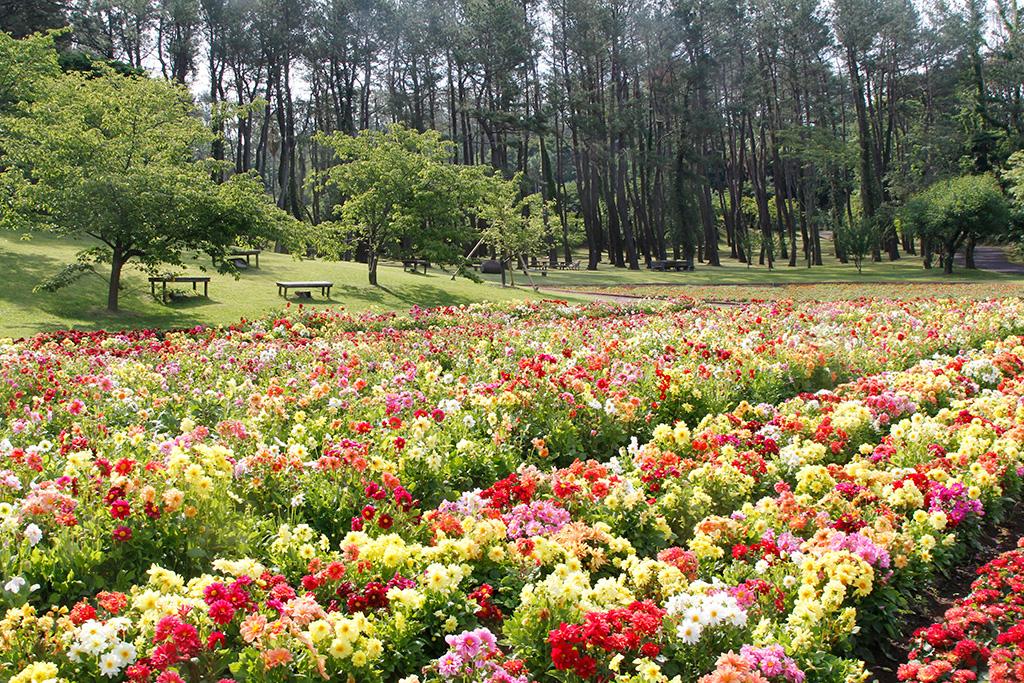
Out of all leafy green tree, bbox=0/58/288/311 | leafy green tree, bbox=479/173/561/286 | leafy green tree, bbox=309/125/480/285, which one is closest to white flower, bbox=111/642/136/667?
leafy green tree, bbox=0/58/288/311

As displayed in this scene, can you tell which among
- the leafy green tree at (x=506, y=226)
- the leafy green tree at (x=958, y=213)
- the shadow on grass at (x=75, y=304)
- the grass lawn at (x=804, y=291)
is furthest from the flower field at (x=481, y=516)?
the leafy green tree at (x=958, y=213)

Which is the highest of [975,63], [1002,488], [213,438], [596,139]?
[975,63]

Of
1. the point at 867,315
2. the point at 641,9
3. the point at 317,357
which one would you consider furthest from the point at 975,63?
the point at 317,357

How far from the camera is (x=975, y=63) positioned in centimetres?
Answer: 4525

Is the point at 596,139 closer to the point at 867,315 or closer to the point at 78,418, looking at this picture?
the point at 867,315

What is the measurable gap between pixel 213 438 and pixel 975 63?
51251mm

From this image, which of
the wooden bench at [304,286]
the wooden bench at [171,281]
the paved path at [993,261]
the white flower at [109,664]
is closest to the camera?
the white flower at [109,664]

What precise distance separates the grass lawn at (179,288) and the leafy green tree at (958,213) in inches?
791

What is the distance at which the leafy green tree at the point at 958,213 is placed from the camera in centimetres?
3400

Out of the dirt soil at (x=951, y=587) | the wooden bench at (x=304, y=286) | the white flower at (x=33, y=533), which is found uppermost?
the wooden bench at (x=304, y=286)

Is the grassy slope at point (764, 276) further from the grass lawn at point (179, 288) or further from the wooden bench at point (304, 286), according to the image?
the wooden bench at point (304, 286)

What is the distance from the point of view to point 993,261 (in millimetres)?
41875

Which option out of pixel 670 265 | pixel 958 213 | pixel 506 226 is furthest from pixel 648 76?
pixel 506 226

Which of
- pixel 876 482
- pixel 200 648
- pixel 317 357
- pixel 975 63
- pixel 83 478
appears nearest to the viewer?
pixel 200 648
